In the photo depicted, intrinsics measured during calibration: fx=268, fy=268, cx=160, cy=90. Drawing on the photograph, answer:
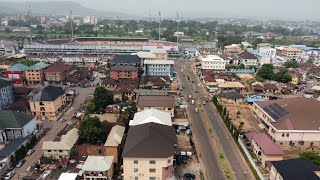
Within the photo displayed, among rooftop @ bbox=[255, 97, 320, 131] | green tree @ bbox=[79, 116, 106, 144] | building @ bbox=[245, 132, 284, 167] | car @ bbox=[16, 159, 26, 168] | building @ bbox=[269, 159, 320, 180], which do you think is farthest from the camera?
rooftop @ bbox=[255, 97, 320, 131]

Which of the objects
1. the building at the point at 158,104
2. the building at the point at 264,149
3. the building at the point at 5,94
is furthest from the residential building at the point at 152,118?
the building at the point at 5,94

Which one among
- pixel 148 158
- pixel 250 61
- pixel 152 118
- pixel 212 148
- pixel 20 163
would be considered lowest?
pixel 20 163

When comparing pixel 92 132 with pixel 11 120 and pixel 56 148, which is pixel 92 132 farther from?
pixel 11 120

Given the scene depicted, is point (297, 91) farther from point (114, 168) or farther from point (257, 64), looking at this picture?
point (114, 168)

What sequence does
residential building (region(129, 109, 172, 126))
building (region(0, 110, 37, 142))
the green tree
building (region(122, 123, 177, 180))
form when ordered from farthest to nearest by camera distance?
building (region(0, 110, 37, 142)), the green tree, residential building (region(129, 109, 172, 126)), building (region(122, 123, 177, 180))

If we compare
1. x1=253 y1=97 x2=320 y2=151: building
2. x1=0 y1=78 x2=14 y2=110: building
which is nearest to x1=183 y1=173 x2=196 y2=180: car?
x1=253 y1=97 x2=320 y2=151: building

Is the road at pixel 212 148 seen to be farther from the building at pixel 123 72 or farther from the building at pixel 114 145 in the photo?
the building at pixel 123 72

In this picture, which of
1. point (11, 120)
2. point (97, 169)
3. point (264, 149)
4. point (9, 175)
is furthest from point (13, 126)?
point (264, 149)

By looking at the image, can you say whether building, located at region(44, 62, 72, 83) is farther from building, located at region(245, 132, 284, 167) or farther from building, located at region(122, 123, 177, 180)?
building, located at region(245, 132, 284, 167)
